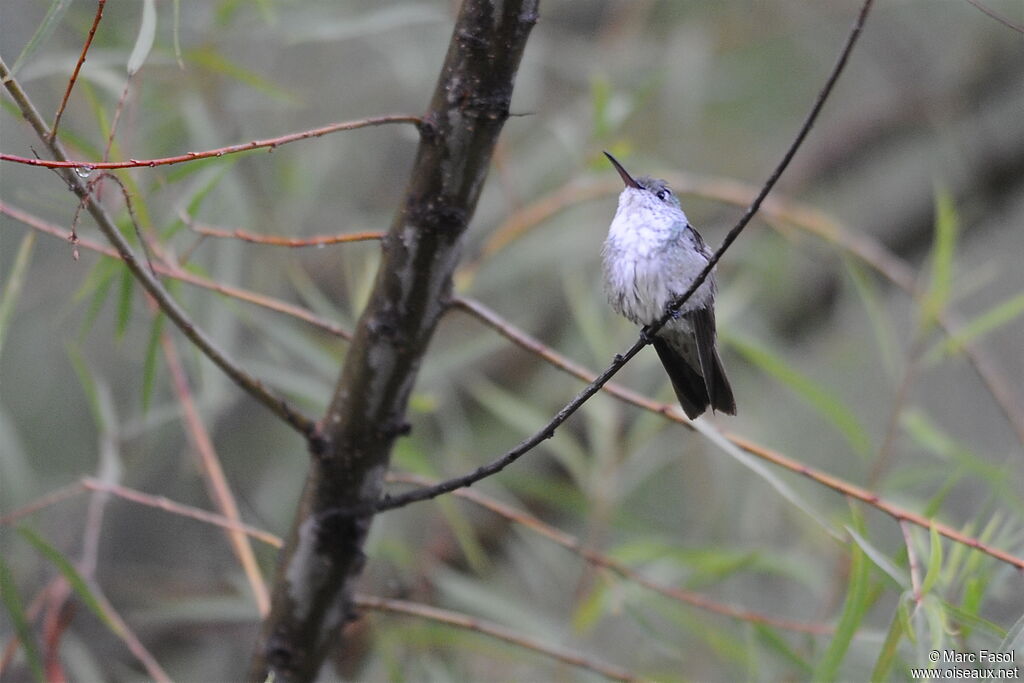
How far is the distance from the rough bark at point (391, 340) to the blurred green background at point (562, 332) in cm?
37

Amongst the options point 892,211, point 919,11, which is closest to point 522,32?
point 892,211

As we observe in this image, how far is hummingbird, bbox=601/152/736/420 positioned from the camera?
5.41 ft

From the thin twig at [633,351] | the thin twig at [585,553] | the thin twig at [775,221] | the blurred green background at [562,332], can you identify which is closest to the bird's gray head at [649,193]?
the thin twig at [775,221]

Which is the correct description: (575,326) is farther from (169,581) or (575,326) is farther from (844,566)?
(169,581)

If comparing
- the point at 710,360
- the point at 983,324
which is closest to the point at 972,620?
the point at 710,360

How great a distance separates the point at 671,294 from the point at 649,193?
28cm

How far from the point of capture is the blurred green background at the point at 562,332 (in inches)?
84.9

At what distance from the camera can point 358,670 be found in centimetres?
265

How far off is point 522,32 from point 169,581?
2.25 meters

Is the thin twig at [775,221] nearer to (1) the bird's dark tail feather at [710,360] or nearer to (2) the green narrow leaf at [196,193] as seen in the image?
(1) the bird's dark tail feather at [710,360]

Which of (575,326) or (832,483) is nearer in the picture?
(832,483)

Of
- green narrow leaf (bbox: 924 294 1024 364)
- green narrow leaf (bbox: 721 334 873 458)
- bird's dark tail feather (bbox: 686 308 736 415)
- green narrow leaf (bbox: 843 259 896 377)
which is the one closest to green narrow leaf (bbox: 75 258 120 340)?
bird's dark tail feather (bbox: 686 308 736 415)

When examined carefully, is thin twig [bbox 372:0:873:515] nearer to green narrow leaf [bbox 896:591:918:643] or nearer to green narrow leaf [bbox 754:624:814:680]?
green narrow leaf [bbox 896:591:918:643]

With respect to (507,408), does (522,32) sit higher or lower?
higher
